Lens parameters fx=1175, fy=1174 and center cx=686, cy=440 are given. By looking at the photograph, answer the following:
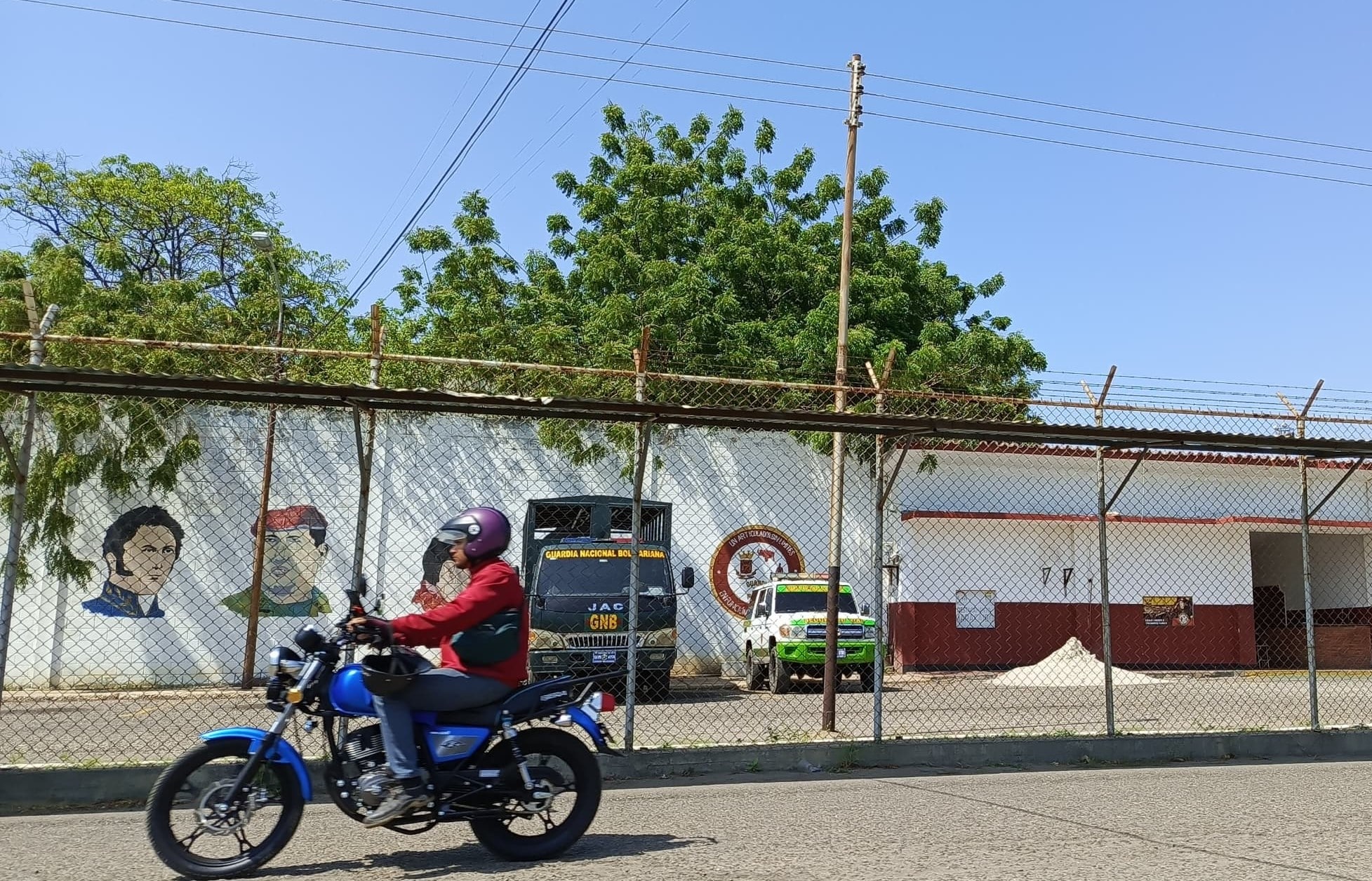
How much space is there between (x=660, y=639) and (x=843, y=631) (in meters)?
3.04

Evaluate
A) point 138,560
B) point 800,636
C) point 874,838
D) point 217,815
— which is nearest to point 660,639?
point 800,636

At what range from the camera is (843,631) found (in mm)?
18031

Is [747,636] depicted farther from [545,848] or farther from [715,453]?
[545,848]

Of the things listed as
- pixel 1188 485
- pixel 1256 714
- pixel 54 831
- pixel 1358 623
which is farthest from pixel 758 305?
pixel 54 831

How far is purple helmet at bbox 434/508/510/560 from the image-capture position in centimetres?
600

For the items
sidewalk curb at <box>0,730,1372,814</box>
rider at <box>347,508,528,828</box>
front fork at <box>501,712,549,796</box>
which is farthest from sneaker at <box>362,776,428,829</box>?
sidewalk curb at <box>0,730,1372,814</box>

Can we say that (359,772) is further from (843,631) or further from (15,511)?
(843,631)

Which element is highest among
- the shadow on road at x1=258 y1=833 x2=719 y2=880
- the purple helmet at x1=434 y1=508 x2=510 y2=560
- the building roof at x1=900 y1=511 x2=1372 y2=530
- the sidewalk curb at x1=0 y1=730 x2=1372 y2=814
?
the building roof at x1=900 y1=511 x2=1372 y2=530

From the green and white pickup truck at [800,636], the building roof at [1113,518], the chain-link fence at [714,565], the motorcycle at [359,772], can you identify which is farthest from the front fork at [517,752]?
the building roof at [1113,518]

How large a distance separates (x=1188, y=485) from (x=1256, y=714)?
35.7 feet

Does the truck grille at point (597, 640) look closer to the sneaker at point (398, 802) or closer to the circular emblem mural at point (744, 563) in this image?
the circular emblem mural at point (744, 563)

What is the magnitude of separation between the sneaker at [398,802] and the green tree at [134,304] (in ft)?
17.7

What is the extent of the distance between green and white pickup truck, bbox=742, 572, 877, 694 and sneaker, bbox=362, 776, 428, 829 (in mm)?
12112

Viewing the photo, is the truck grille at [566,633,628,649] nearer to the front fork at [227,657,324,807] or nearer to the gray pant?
the gray pant
